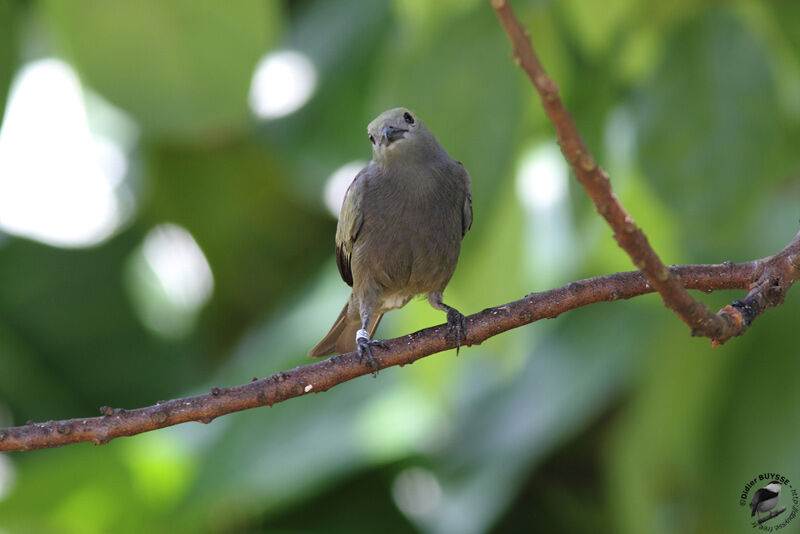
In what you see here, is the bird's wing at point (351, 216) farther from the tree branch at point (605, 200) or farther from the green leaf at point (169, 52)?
the tree branch at point (605, 200)

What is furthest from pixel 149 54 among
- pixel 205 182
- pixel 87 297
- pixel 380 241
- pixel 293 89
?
pixel 87 297

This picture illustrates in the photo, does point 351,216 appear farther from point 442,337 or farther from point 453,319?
point 442,337

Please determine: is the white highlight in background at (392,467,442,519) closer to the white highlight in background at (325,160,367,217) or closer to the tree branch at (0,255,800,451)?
Answer: the white highlight in background at (325,160,367,217)

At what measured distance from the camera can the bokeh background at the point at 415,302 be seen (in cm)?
364

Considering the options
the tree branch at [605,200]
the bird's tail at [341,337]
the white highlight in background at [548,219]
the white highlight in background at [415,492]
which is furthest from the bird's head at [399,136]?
the white highlight in background at [415,492]

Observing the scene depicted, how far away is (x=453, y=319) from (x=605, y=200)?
1.98 meters

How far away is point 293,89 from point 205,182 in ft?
4.52

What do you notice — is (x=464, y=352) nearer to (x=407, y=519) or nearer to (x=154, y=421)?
(x=407, y=519)

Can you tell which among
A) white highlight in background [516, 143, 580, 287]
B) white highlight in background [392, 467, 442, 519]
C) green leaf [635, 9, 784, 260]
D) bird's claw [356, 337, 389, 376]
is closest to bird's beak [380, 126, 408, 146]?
green leaf [635, 9, 784, 260]

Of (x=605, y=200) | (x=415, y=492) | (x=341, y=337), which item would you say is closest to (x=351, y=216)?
(x=341, y=337)

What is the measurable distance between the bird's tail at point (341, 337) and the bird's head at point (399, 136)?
849 millimetres

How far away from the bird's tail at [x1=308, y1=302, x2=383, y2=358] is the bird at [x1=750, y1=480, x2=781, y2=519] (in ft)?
6.22

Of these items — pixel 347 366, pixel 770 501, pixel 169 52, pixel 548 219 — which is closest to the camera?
pixel 347 366

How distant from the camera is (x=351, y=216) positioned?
4.29m
